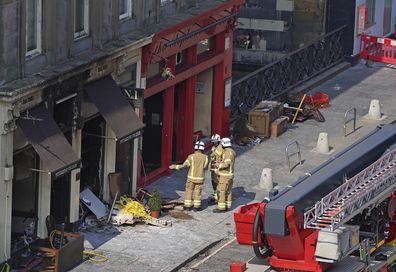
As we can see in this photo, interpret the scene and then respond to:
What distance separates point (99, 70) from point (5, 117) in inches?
158

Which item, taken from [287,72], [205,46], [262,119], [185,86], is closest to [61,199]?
[185,86]

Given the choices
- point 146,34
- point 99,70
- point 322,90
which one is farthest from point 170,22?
point 322,90

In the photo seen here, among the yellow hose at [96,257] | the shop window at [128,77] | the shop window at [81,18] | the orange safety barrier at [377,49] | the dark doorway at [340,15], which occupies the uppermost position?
the shop window at [81,18]

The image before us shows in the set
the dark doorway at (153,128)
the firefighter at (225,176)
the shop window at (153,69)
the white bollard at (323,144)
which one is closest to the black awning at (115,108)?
the firefighter at (225,176)

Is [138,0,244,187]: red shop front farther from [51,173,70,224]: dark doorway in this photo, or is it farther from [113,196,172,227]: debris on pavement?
[51,173,70,224]: dark doorway

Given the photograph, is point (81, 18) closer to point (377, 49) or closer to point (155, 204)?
point (155, 204)

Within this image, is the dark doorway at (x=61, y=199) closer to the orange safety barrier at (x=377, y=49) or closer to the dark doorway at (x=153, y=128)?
the dark doorway at (x=153, y=128)

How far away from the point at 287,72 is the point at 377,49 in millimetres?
5827

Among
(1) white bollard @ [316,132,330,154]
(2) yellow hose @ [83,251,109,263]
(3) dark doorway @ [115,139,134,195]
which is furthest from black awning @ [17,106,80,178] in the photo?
(1) white bollard @ [316,132,330,154]

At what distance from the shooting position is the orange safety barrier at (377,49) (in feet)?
163

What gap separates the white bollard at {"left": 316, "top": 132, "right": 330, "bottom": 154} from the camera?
129 ft

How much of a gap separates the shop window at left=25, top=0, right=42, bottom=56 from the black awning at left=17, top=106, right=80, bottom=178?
1181 millimetres

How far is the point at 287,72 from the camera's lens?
45438 millimetres

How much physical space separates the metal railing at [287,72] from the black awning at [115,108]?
934 centimetres
